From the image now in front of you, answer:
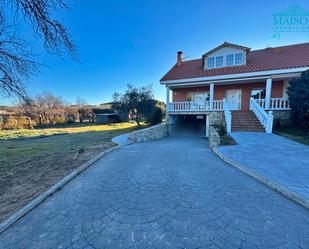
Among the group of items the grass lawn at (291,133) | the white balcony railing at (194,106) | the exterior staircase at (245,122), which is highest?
the white balcony railing at (194,106)

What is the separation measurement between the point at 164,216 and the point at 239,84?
609 inches

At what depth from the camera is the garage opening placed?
14766mm

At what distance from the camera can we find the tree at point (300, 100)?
8562 millimetres

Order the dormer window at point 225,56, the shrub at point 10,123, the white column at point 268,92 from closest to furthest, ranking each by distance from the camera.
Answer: the white column at point 268,92, the dormer window at point 225,56, the shrub at point 10,123

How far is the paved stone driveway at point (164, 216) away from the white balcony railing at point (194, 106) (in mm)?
9408

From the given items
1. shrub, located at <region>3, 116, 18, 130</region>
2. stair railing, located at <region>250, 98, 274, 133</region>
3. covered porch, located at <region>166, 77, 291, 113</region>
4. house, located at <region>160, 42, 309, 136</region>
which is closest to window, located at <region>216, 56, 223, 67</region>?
house, located at <region>160, 42, 309, 136</region>

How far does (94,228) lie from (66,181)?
232 cm

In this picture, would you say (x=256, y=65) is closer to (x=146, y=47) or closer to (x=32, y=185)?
(x=146, y=47)

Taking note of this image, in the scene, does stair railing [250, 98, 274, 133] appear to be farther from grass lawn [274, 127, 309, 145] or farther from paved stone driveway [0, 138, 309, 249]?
paved stone driveway [0, 138, 309, 249]

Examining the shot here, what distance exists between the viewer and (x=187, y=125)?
1609cm

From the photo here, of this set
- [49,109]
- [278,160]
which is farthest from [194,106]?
[49,109]

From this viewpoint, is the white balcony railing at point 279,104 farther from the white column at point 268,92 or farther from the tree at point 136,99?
the tree at point 136,99

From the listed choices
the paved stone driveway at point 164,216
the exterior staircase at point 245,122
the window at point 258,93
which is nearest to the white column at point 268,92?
the exterior staircase at point 245,122

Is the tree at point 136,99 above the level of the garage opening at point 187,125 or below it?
above
